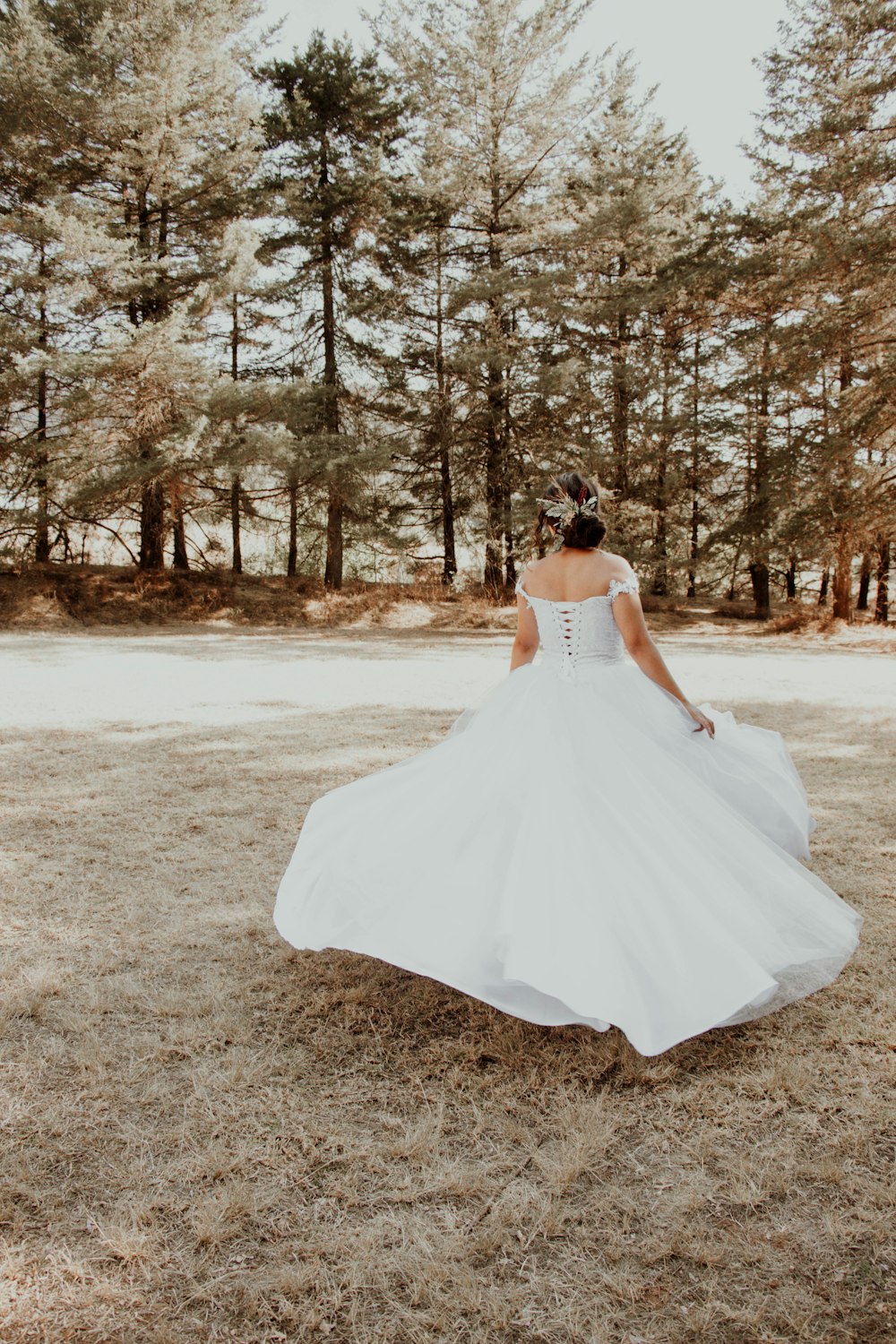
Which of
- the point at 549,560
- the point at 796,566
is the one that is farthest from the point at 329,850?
the point at 796,566

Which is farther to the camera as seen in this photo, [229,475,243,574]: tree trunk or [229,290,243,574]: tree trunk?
[229,290,243,574]: tree trunk

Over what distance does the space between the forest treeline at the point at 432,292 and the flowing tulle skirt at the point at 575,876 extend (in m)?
14.6

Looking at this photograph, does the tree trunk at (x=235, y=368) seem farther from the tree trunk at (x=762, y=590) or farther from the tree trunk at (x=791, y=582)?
the tree trunk at (x=791, y=582)

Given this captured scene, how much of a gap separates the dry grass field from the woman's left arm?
1.41 metres

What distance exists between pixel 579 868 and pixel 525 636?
129 cm

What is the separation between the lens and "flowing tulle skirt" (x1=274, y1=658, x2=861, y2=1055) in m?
2.34

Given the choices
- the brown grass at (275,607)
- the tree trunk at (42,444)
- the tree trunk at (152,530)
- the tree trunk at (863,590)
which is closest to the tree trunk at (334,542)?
the brown grass at (275,607)

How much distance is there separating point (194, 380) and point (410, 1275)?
17020mm

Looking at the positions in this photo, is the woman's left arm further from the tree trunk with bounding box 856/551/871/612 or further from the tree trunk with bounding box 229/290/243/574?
the tree trunk with bounding box 856/551/871/612

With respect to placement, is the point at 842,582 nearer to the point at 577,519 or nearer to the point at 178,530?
the point at 178,530

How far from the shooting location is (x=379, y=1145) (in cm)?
219

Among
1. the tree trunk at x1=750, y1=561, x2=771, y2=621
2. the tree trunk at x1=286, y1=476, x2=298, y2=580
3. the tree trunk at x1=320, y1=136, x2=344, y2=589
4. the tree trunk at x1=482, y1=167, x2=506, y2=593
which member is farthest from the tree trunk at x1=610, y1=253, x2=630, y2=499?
the tree trunk at x1=286, y1=476, x2=298, y2=580

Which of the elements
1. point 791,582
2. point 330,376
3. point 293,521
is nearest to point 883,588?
point 791,582

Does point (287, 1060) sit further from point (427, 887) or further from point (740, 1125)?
point (740, 1125)
